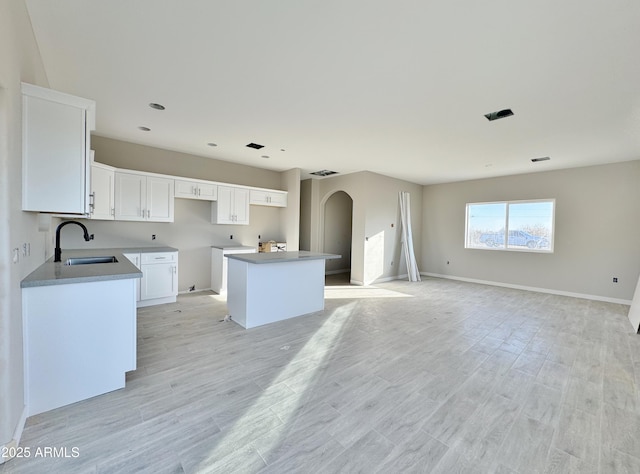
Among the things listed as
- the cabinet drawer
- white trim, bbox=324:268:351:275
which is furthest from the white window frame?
the cabinet drawer

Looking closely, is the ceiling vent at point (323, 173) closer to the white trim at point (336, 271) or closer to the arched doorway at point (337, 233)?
the arched doorway at point (337, 233)

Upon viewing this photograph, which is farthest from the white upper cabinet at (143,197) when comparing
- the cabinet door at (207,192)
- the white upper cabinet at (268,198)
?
the white upper cabinet at (268,198)

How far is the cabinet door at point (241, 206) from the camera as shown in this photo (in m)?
5.71

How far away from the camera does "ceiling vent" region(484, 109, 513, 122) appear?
3.25m

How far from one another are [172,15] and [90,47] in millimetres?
947

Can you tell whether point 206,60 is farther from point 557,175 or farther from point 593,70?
point 557,175

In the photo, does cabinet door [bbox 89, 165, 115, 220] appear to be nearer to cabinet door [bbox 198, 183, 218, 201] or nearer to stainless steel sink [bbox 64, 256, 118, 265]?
stainless steel sink [bbox 64, 256, 118, 265]

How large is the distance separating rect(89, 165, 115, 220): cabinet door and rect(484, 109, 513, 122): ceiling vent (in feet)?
17.4

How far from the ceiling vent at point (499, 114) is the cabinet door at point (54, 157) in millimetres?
4164

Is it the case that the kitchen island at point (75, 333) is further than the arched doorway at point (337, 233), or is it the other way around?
the arched doorway at point (337, 233)

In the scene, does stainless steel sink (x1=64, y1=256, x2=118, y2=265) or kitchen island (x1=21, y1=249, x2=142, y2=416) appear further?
stainless steel sink (x1=64, y1=256, x2=118, y2=265)

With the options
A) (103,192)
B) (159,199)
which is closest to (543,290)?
(159,199)

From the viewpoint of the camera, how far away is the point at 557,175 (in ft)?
19.8

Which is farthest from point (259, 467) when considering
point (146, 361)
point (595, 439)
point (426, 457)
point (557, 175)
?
point (557, 175)
